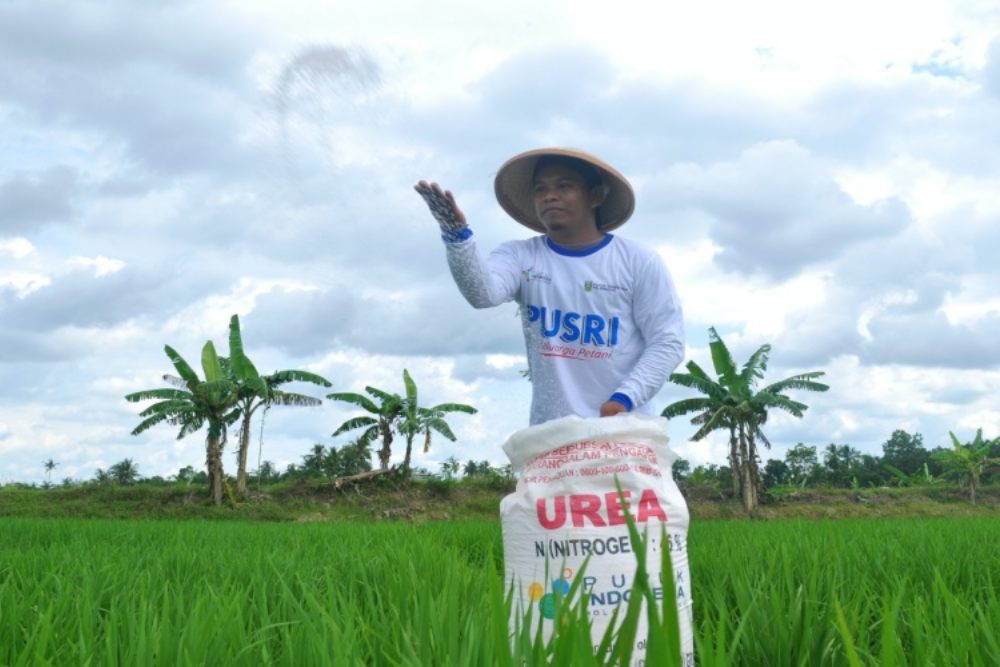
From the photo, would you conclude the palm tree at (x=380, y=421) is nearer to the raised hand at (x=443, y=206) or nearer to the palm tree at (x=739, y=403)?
the palm tree at (x=739, y=403)

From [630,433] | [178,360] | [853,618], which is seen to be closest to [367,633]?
[630,433]

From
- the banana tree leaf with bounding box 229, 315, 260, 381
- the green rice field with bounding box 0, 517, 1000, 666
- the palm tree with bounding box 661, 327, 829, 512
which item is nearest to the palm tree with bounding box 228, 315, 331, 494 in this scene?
the banana tree leaf with bounding box 229, 315, 260, 381

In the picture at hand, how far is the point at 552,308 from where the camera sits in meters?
2.62

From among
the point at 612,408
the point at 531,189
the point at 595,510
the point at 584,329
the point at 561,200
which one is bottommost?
the point at 595,510

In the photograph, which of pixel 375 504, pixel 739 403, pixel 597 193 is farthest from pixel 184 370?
pixel 597 193

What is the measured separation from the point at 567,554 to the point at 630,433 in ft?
1.05

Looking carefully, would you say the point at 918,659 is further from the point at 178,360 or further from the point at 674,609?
the point at 178,360

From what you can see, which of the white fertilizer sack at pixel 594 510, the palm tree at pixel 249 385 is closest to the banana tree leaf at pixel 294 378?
the palm tree at pixel 249 385

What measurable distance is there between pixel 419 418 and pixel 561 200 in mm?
19328

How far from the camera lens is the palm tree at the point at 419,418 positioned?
71.0ft

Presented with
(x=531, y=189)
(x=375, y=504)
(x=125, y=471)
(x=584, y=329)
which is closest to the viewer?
(x=584, y=329)

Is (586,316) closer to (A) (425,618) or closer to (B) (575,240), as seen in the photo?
(B) (575,240)

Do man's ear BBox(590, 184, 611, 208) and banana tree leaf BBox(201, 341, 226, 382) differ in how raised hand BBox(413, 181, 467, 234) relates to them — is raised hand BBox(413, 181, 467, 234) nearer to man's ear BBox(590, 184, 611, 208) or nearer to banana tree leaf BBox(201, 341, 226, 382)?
man's ear BBox(590, 184, 611, 208)

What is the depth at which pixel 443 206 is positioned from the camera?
7.67 ft
